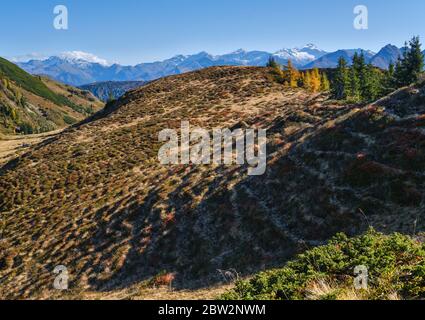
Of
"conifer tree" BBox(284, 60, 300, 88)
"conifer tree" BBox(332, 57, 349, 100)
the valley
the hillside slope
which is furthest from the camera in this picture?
the valley

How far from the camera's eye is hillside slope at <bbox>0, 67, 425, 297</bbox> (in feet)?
77.6

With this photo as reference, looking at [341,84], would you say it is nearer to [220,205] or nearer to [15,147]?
[220,205]

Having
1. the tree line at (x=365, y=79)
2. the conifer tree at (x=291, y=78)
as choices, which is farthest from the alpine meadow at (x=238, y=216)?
the conifer tree at (x=291, y=78)

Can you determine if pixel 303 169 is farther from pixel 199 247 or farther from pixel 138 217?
pixel 138 217

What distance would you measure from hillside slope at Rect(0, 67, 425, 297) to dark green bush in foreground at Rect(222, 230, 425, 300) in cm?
557

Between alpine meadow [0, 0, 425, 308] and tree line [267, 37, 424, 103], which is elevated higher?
tree line [267, 37, 424, 103]

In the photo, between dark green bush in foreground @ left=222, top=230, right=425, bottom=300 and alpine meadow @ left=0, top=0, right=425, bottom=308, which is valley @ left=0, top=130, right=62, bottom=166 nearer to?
alpine meadow @ left=0, top=0, right=425, bottom=308

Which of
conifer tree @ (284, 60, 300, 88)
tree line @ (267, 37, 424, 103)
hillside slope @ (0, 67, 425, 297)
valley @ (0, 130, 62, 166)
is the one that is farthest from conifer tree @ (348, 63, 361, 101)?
valley @ (0, 130, 62, 166)

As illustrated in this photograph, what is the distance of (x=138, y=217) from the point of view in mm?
35312

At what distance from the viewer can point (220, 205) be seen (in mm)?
31812

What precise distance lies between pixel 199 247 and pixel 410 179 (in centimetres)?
1590

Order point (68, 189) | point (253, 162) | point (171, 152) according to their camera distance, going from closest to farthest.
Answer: point (253, 162) → point (68, 189) → point (171, 152)

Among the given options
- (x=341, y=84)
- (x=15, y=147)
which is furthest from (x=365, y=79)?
(x=15, y=147)
